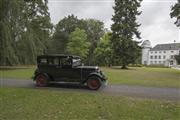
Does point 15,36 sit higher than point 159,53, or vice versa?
point 159,53

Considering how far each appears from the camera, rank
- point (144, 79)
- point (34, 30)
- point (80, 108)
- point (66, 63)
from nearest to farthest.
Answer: point (80, 108) → point (66, 63) → point (144, 79) → point (34, 30)

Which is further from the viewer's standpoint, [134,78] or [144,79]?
[134,78]

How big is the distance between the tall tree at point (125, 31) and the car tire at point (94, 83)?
27.0m

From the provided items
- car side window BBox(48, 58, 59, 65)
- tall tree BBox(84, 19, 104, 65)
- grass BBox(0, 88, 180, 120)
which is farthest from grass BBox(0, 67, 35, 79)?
tall tree BBox(84, 19, 104, 65)

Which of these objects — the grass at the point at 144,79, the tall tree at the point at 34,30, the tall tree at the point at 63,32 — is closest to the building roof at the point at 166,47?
the tall tree at the point at 63,32

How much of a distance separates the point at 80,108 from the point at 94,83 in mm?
5095

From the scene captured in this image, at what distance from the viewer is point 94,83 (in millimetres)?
13156

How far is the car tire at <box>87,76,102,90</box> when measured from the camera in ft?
43.0

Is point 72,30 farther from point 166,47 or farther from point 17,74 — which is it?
point 166,47

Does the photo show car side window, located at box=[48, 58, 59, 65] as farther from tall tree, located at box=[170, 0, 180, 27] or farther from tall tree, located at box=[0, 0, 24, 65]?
tall tree, located at box=[170, 0, 180, 27]

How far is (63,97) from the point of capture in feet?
32.3

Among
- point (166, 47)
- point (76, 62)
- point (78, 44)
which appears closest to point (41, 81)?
point (76, 62)

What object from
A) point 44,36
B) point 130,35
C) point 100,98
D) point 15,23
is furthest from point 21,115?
point 44,36

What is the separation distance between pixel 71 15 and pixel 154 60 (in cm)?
5480
